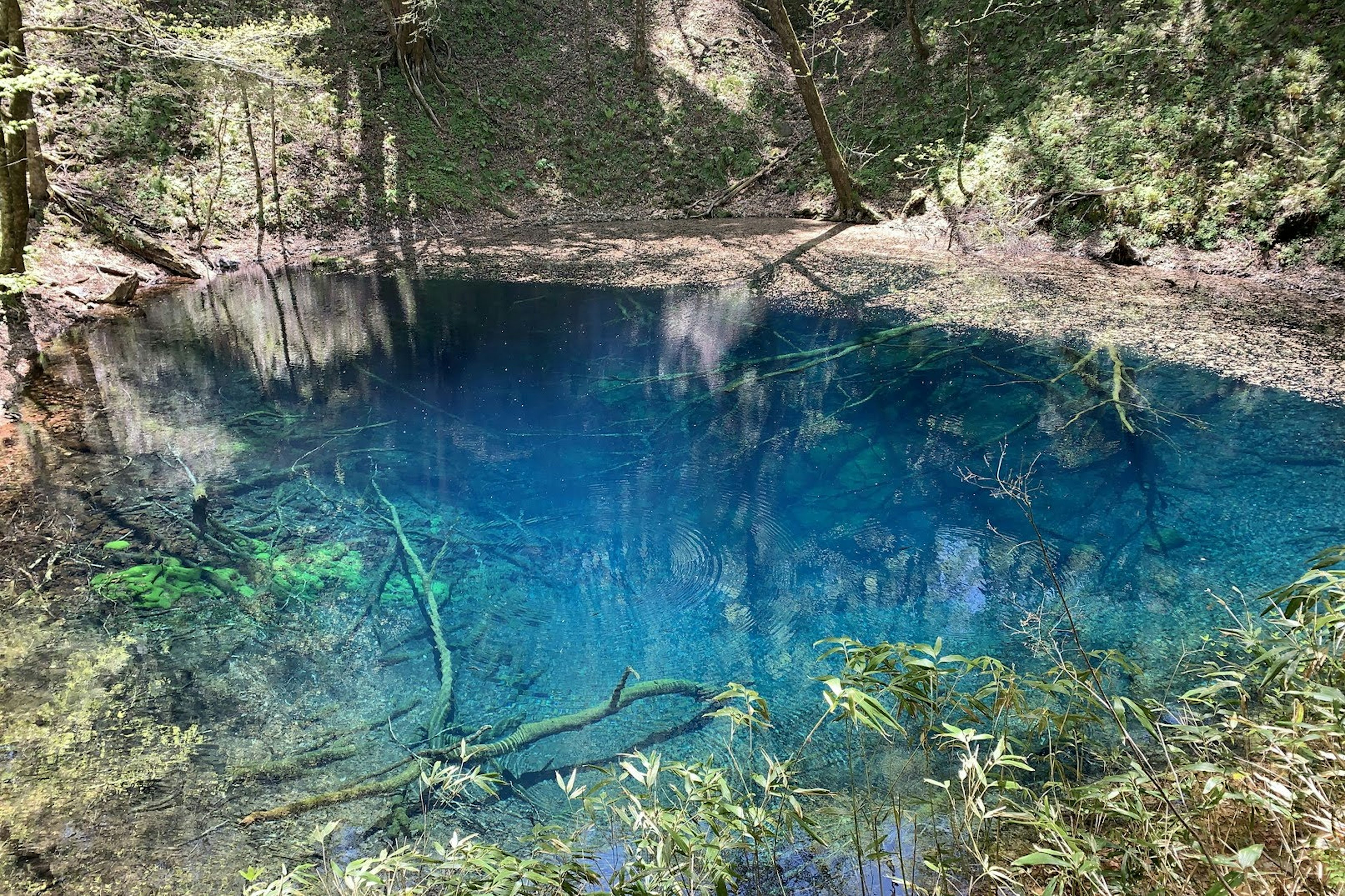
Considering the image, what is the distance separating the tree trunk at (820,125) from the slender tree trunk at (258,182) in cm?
777

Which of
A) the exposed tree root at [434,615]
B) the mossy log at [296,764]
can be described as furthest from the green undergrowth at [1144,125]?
the mossy log at [296,764]

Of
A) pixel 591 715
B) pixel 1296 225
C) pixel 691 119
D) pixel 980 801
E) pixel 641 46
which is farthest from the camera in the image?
pixel 641 46

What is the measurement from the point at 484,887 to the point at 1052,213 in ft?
34.1

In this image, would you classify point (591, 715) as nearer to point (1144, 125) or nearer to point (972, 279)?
point (972, 279)

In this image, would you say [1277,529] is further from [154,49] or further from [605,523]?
[154,49]

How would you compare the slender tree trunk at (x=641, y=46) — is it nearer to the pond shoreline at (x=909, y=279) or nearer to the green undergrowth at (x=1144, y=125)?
the pond shoreline at (x=909, y=279)

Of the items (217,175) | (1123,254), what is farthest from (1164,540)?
(217,175)

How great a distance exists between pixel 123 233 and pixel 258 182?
2.26 m

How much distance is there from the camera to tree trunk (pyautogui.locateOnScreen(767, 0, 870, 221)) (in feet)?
35.1

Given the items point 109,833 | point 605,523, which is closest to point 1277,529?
point 605,523

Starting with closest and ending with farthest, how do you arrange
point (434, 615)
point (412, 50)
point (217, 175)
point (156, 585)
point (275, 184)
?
point (434, 615) → point (156, 585) → point (217, 175) → point (275, 184) → point (412, 50)

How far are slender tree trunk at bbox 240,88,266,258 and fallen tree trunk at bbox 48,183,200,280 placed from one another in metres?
1.20

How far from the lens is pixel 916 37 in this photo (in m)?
13.3

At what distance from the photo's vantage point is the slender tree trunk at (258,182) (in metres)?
10.9
